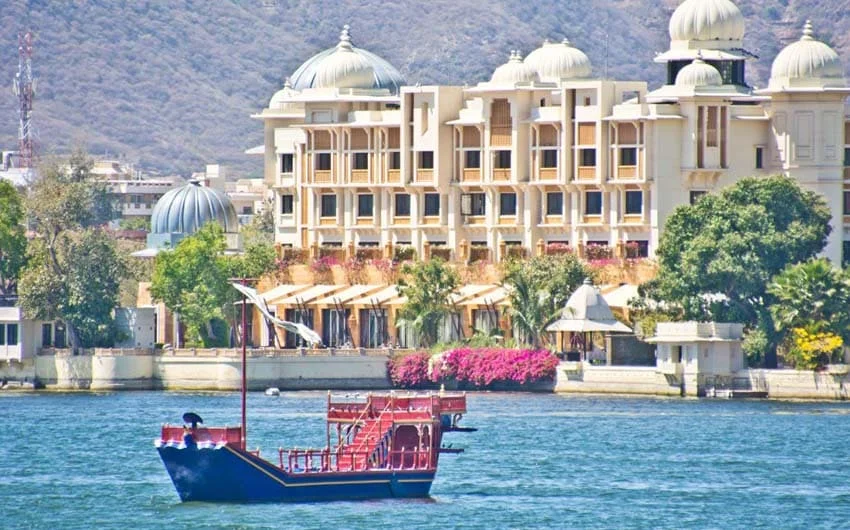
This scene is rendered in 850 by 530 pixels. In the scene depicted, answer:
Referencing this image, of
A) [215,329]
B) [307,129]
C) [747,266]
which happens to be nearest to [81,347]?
[215,329]

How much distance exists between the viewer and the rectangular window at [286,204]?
16812cm

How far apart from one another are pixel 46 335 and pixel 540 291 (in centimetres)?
2330

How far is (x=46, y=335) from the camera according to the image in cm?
14888

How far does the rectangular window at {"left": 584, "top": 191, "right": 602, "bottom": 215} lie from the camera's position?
504ft

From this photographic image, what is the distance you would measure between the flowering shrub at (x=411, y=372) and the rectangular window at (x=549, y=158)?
15577 mm

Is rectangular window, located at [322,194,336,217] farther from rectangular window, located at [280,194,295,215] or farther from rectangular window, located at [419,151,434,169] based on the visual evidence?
rectangular window, located at [419,151,434,169]

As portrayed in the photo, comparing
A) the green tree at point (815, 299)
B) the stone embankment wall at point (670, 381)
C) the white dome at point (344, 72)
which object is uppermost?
the white dome at point (344, 72)

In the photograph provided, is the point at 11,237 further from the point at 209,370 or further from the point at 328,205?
the point at 328,205

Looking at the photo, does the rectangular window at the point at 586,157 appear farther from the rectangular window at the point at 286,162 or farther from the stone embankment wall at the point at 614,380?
the rectangular window at the point at 286,162

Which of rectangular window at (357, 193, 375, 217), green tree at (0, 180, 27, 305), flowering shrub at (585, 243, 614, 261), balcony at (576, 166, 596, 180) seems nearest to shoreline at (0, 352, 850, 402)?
green tree at (0, 180, 27, 305)

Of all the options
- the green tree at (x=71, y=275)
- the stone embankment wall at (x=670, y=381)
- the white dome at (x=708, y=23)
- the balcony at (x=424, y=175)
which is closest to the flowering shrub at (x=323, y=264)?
the balcony at (x=424, y=175)

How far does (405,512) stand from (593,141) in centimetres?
6674

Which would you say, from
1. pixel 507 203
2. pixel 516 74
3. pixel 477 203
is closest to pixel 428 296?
pixel 507 203

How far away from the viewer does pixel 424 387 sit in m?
142
